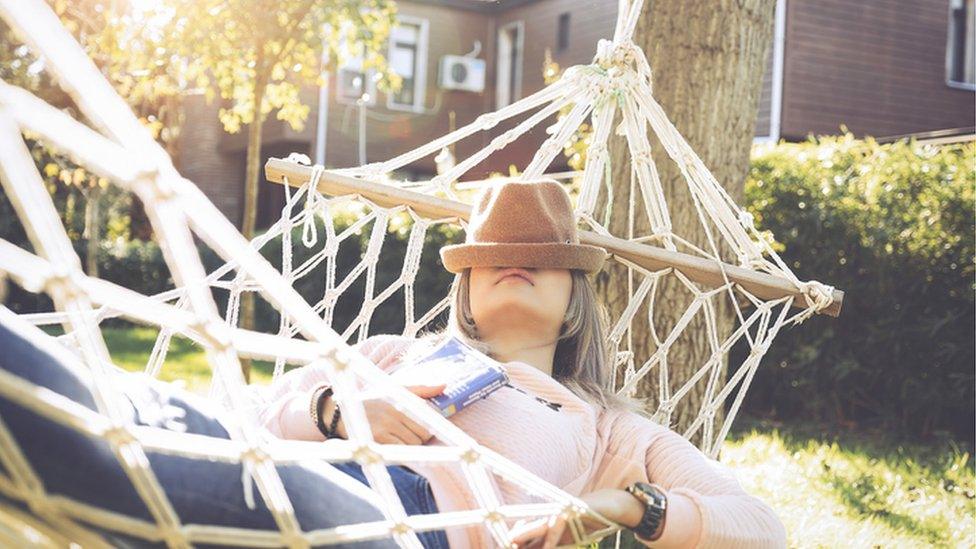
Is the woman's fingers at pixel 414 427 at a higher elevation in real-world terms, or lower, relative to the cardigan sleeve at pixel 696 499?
higher

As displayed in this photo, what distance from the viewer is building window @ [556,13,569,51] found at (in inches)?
459

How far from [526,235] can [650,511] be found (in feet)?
1.92

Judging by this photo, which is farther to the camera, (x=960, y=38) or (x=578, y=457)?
(x=960, y=38)

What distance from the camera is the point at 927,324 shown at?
415 centimetres

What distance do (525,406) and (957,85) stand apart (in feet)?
32.8

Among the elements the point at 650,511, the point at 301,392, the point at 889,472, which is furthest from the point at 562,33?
the point at 650,511

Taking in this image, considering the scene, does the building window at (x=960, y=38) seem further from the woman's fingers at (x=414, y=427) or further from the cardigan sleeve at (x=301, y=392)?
the woman's fingers at (x=414, y=427)

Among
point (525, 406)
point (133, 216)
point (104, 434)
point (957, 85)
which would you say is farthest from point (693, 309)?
point (133, 216)

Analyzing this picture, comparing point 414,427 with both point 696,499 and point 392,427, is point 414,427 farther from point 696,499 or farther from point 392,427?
point 696,499

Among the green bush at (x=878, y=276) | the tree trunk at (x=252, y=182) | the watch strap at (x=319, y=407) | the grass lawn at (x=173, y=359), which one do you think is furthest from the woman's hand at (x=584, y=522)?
the grass lawn at (x=173, y=359)

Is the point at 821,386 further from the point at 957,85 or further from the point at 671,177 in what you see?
the point at 957,85

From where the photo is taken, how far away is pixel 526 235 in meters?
1.90

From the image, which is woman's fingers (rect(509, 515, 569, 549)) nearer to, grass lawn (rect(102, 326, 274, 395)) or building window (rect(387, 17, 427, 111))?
grass lawn (rect(102, 326, 274, 395))

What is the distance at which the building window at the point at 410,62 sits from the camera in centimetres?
1241
